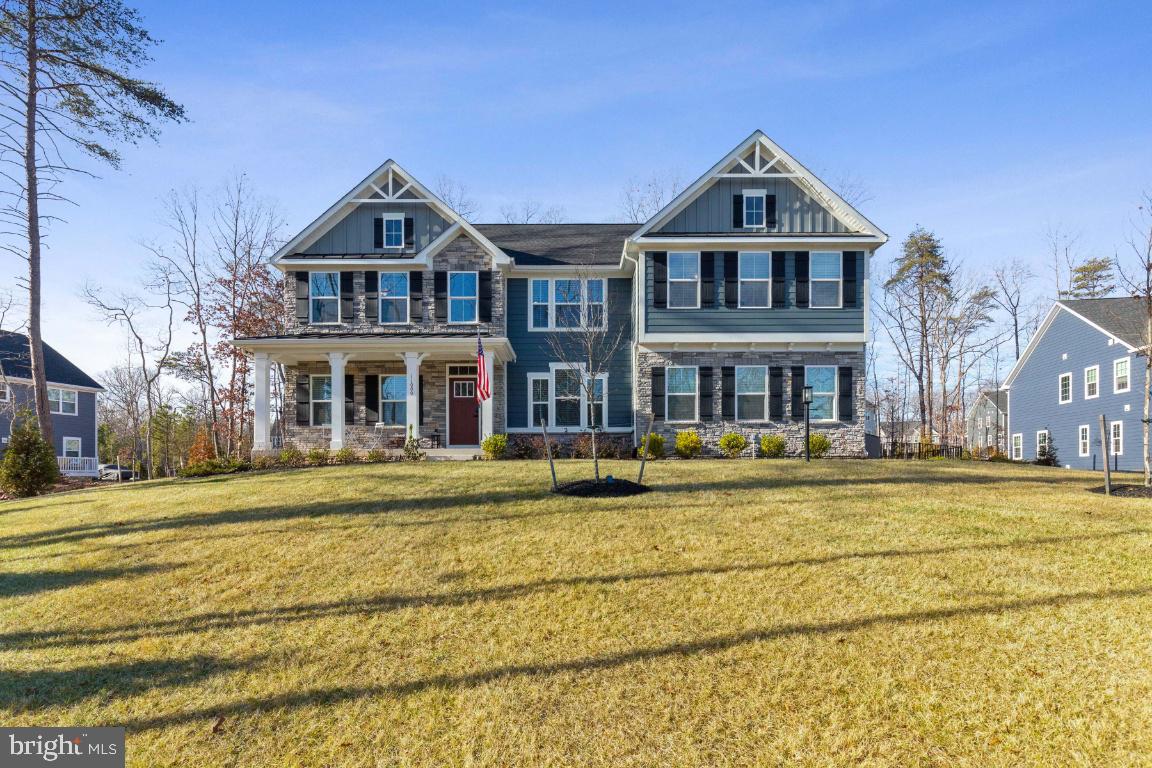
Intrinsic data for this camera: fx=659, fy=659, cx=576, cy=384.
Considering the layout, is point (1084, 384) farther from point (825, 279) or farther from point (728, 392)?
point (728, 392)

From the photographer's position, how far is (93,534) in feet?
31.6

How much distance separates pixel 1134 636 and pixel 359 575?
23.3 ft

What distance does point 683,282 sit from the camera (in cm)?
1780

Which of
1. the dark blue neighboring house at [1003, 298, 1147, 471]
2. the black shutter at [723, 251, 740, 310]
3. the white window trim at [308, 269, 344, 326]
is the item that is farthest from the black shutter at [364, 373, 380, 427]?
the dark blue neighboring house at [1003, 298, 1147, 471]

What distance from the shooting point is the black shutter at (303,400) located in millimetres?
18875

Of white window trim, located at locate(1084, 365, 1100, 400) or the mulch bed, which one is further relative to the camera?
white window trim, located at locate(1084, 365, 1100, 400)

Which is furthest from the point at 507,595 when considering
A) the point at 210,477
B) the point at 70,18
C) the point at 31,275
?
the point at 70,18

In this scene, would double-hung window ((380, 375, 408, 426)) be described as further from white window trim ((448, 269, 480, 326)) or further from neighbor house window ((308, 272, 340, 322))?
neighbor house window ((308, 272, 340, 322))

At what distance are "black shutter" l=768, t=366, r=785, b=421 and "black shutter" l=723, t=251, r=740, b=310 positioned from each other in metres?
2.11

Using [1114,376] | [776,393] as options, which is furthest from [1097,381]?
[776,393]

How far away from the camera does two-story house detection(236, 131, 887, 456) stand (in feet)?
58.0

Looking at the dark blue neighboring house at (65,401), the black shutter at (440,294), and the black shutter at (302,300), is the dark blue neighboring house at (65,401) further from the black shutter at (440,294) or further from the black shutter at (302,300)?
the black shutter at (440,294)

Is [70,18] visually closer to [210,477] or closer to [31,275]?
[31,275]

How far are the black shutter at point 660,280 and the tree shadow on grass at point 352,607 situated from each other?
1128 cm
